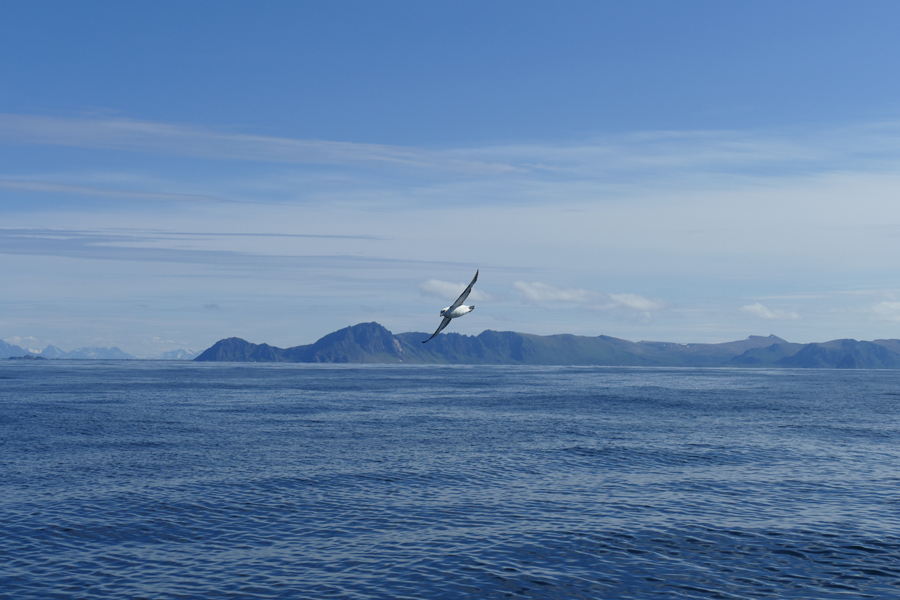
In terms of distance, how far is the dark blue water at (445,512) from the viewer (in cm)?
3062

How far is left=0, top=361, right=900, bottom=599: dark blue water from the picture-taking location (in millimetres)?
30625

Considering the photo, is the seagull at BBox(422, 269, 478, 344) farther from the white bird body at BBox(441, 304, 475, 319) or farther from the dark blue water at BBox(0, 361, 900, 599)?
the dark blue water at BBox(0, 361, 900, 599)

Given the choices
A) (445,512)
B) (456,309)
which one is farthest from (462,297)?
(445,512)

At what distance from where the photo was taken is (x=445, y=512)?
42250 millimetres

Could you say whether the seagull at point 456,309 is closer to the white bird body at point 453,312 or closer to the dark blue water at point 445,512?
the white bird body at point 453,312

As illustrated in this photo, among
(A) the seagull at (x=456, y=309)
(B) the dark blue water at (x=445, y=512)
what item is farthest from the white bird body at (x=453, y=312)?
(B) the dark blue water at (x=445, y=512)

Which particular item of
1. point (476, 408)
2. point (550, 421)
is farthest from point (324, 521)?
point (476, 408)

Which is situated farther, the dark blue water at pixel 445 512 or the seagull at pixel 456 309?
the dark blue water at pixel 445 512

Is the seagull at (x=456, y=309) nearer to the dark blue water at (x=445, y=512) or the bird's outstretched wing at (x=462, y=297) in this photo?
the bird's outstretched wing at (x=462, y=297)

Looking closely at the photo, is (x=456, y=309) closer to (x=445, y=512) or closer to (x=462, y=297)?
(x=462, y=297)

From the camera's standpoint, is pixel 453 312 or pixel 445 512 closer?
pixel 453 312

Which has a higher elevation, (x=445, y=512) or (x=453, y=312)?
(x=453, y=312)

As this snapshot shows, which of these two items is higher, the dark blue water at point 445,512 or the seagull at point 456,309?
the seagull at point 456,309

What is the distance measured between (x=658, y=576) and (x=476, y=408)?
90.3 m
